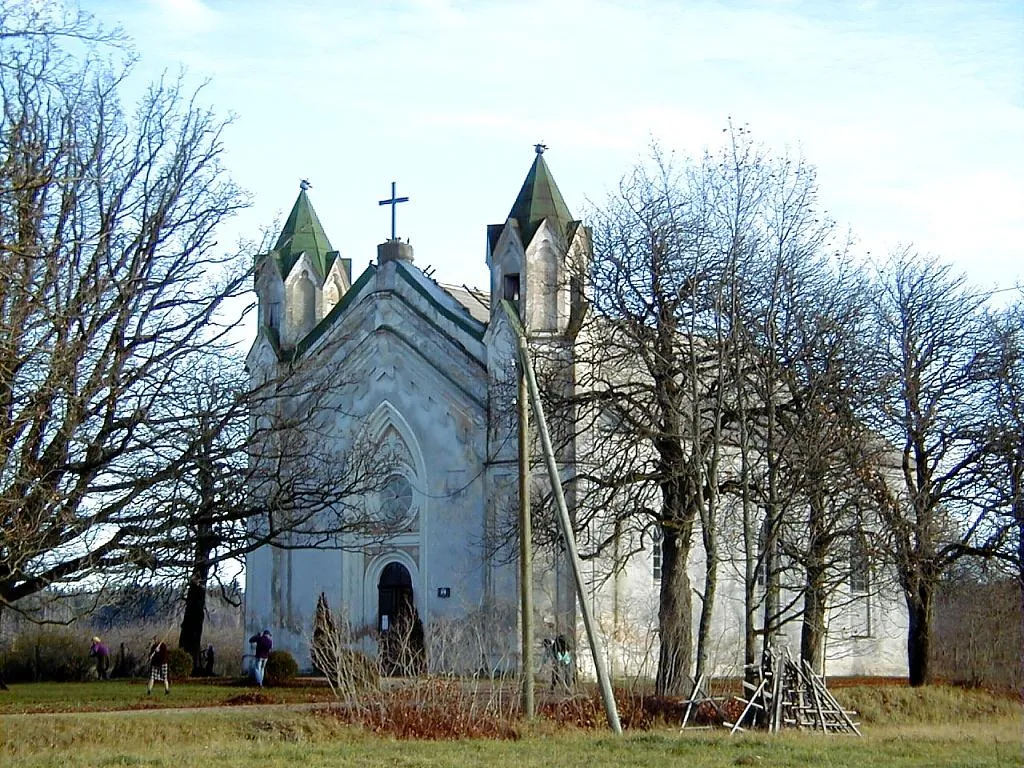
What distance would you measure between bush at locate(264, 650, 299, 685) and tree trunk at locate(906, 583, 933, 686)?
14827 mm

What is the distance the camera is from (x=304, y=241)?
136 feet

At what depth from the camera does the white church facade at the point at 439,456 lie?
34625 mm

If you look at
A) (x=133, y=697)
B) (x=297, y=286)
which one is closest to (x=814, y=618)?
(x=133, y=697)

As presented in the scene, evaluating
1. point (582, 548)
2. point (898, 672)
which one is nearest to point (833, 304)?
point (582, 548)

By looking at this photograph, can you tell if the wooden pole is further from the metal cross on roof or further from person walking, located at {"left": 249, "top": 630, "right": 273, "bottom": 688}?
the metal cross on roof

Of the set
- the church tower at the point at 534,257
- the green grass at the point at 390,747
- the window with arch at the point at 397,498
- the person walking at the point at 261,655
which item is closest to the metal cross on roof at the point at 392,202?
the church tower at the point at 534,257

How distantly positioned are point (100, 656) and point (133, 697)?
34.4ft

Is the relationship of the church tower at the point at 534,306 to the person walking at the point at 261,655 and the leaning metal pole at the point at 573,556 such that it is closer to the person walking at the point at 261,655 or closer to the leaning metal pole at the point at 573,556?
the person walking at the point at 261,655

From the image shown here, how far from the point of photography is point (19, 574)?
21.6 m

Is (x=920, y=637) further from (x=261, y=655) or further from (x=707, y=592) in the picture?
(x=261, y=655)

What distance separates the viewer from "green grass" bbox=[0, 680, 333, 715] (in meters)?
25.5

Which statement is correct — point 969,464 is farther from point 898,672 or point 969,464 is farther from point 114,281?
point 114,281

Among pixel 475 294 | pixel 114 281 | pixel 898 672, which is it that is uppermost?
pixel 475 294

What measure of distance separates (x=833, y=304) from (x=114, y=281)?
45.7 feet
